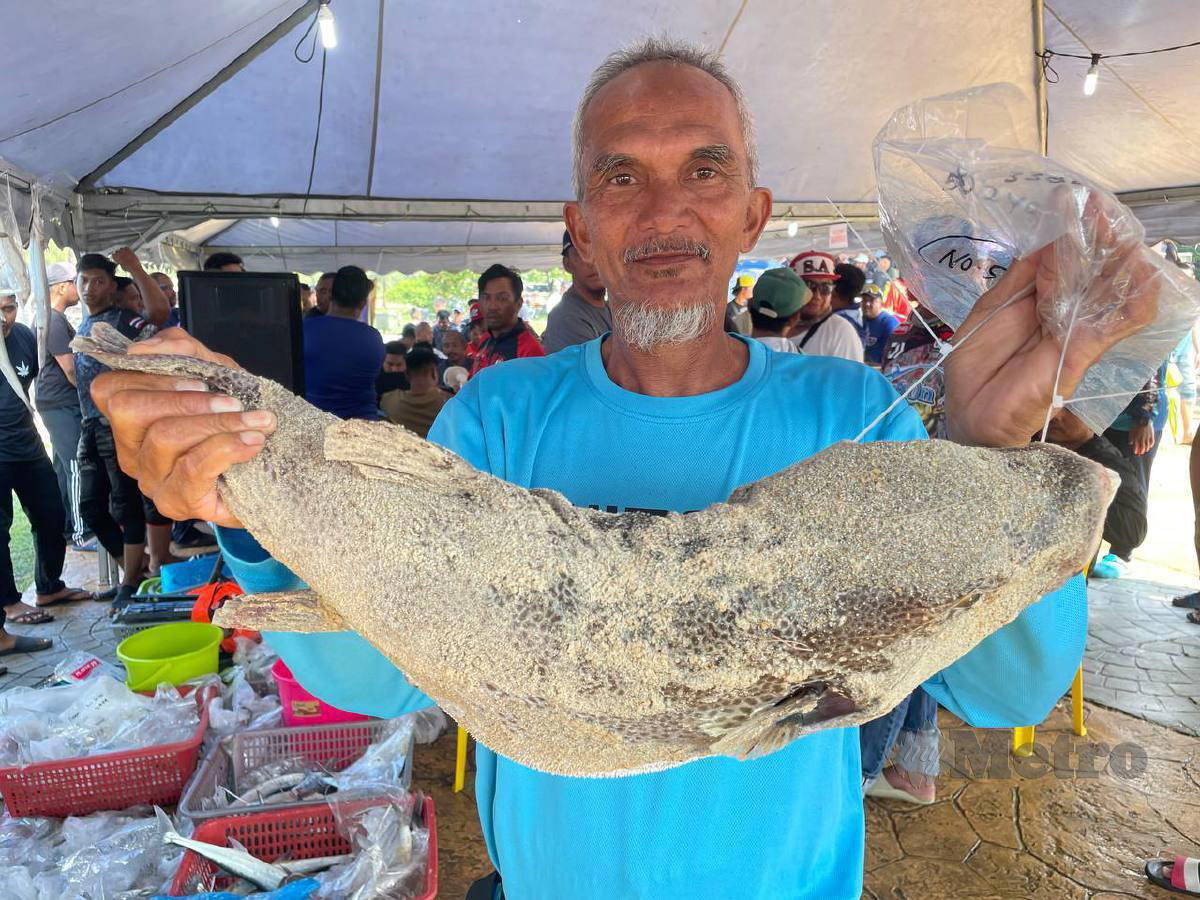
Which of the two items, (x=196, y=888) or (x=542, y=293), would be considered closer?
(x=196, y=888)

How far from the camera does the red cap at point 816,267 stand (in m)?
6.43

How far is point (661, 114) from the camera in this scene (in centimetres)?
174

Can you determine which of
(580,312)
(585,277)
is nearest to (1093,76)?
(585,277)

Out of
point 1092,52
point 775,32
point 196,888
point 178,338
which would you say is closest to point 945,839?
point 196,888

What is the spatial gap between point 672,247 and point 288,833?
3.04 m

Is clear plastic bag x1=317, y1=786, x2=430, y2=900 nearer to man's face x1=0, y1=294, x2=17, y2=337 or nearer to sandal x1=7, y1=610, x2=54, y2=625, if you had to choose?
sandal x1=7, y1=610, x2=54, y2=625

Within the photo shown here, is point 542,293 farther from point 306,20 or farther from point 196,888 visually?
point 196,888

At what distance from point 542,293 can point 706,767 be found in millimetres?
38221

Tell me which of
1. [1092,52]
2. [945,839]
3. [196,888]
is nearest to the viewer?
[196,888]

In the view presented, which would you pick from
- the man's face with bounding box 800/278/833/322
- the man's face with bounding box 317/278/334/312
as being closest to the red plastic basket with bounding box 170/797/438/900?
the man's face with bounding box 800/278/833/322

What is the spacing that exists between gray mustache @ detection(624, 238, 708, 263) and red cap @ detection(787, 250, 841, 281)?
16.2 feet

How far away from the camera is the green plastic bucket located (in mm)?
4402

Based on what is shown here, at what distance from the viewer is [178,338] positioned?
1.39 m


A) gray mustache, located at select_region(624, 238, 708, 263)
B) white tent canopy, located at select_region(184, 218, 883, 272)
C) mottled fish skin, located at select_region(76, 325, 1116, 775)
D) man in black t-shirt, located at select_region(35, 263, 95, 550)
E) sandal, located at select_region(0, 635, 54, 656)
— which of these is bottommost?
sandal, located at select_region(0, 635, 54, 656)
